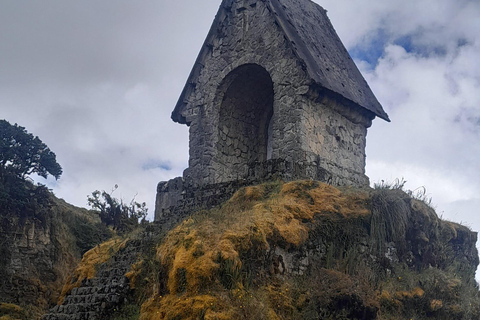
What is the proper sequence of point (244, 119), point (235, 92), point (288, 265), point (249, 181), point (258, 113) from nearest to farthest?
point (288, 265) < point (249, 181) < point (235, 92) < point (244, 119) < point (258, 113)

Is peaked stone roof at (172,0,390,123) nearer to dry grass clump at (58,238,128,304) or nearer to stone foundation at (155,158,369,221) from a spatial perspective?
stone foundation at (155,158,369,221)

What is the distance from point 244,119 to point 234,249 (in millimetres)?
7389

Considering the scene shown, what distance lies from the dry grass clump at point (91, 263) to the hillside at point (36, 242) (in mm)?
5125

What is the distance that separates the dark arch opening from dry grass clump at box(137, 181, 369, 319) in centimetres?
398

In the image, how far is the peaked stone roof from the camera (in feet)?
47.2

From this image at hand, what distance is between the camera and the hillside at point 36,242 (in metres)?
18.5

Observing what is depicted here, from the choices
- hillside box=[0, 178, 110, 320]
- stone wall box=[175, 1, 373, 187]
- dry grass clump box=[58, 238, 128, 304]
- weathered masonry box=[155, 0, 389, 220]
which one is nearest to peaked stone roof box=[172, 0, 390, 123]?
weathered masonry box=[155, 0, 389, 220]

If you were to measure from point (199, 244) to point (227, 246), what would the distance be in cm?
44

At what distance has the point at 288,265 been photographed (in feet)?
32.8

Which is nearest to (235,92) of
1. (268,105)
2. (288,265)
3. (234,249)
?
(268,105)

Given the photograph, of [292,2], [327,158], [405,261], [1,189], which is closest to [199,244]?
[405,261]

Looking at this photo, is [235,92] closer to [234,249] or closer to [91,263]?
[91,263]

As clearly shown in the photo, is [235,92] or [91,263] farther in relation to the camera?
[235,92]

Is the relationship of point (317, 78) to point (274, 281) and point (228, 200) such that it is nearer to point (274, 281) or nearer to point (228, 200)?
point (228, 200)
